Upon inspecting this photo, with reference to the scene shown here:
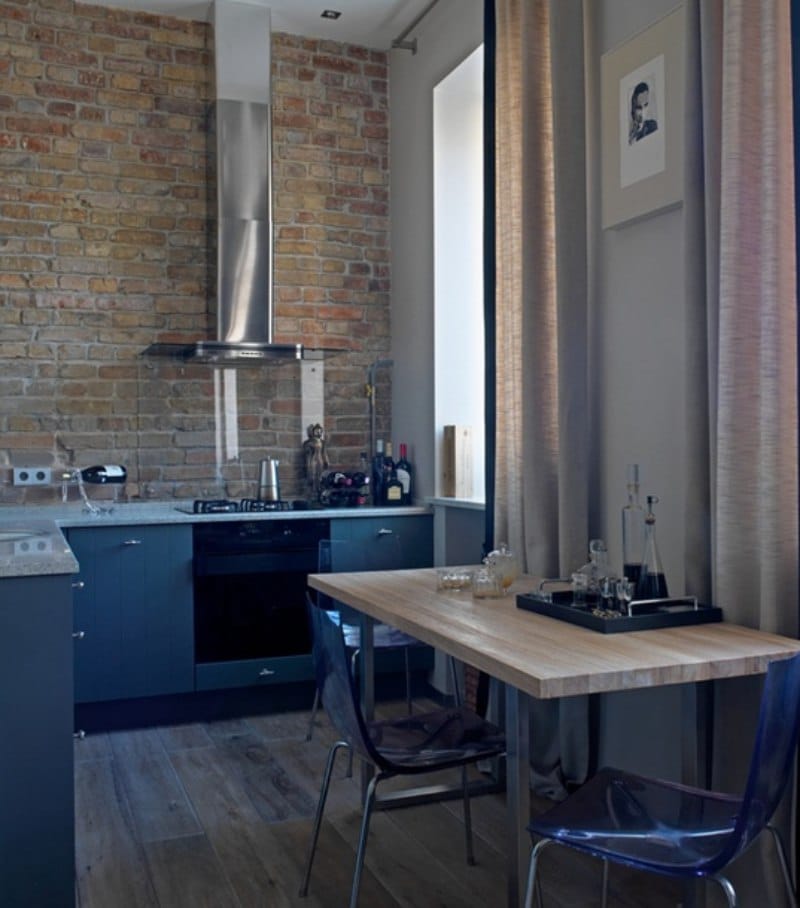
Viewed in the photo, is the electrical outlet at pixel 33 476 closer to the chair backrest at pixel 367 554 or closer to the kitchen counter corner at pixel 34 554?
the kitchen counter corner at pixel 34 554

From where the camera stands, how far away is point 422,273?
425cm

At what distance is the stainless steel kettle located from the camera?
4.27 meters

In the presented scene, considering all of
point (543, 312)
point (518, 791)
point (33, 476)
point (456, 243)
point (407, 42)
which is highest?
point (407, 42)

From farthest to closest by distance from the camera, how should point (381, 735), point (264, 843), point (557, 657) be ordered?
point (264, 843), point (381, 735), point (557, 657)

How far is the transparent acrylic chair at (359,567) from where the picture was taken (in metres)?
3.19

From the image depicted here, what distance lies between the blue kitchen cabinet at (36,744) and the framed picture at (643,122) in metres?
1.79

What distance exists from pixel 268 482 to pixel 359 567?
72cm

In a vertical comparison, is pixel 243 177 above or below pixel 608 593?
above

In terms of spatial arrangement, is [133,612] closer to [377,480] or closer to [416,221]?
[377,480]

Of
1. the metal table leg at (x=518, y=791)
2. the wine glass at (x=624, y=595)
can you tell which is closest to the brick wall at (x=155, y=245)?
the wine glass at (x=624, y=595)

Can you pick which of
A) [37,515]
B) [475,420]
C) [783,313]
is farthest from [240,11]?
[783,313]

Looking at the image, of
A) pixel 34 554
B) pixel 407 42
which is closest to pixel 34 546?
pixel 34 554

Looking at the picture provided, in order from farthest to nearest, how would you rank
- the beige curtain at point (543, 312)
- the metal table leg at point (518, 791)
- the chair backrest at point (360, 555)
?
the chair backrest at point (360, 555)
the beige curtain at point (543, 312)
the metal table leg at point (518, 791)

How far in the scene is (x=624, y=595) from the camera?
196 centimetres
